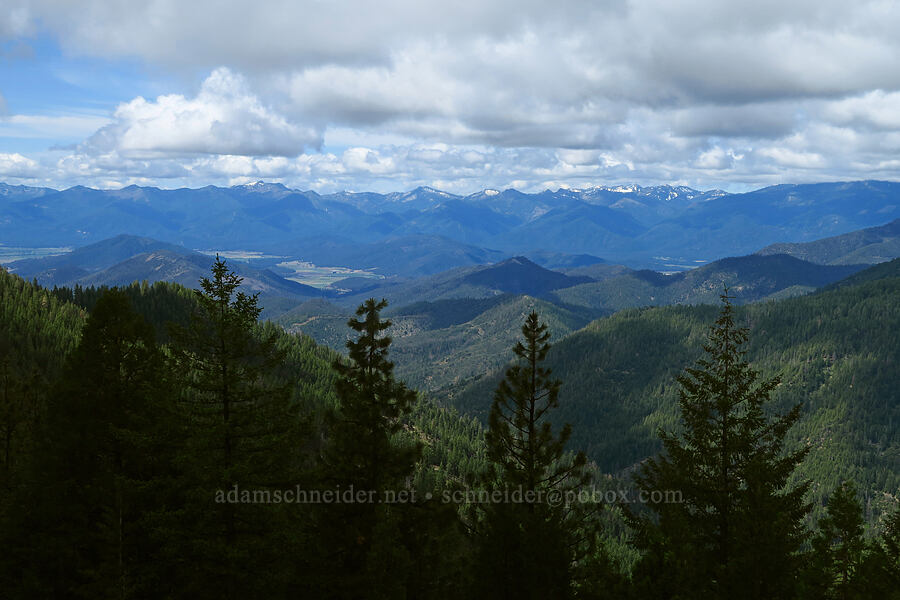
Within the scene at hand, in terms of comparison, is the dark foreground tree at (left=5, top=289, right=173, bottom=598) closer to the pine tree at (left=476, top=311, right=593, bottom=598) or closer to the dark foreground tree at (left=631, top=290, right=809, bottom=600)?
the pine tree at (left=476, top=311, right=593, bottom=598)

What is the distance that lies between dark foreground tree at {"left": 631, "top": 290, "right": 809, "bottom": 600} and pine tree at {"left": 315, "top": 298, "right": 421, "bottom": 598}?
10.7 meters

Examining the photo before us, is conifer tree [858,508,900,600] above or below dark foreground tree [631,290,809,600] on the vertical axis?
below

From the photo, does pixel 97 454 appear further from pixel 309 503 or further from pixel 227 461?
pixel 309 503

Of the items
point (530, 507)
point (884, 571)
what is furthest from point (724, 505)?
point (884, 571)

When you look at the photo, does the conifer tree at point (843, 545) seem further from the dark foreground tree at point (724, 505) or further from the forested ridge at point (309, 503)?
the dark foreground tree at point (724, 505)

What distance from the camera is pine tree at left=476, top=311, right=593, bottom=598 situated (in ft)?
80.4

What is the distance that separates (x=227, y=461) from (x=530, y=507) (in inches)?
515

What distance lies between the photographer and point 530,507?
2722cm

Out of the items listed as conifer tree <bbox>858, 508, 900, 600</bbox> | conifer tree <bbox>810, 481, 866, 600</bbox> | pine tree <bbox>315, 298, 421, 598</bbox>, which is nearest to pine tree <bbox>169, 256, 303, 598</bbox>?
pine tree <bbox>315, 298, 421, 598</bbox>

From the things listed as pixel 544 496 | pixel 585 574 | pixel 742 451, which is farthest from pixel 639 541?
pixel 742 451

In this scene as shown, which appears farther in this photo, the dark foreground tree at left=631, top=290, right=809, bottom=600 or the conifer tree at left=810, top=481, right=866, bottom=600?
the conifer tree at left=810, top=481, right=866, bottom=600

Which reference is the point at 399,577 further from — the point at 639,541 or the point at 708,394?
the point at 708,394

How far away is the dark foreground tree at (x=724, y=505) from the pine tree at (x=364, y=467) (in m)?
10.7

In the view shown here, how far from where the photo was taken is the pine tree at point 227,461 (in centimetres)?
2333
